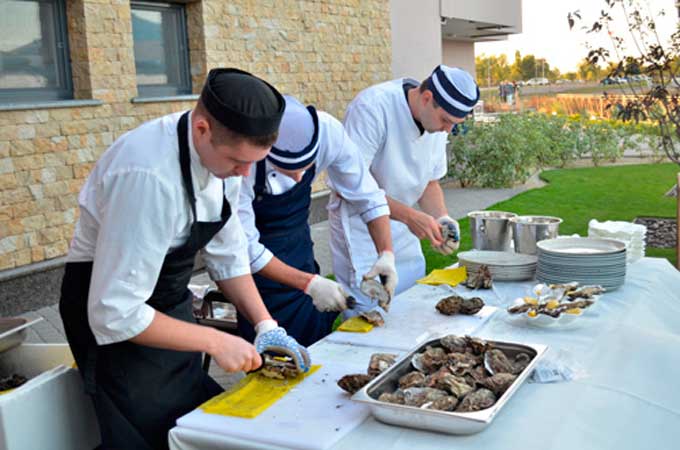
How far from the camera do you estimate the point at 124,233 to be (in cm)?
163

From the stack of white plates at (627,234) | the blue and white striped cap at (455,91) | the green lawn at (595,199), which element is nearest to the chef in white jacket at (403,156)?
the blue and white striped cap at (455,91)

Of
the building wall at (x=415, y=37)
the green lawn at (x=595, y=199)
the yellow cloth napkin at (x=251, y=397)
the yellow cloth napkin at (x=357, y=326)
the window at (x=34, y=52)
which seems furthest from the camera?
the building wall at (x=415, y=37)

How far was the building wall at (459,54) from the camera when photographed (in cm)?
1969

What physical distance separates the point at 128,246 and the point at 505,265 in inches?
67.6

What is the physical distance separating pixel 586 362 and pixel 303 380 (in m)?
0.80

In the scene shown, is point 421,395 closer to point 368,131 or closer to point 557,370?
point 557,370

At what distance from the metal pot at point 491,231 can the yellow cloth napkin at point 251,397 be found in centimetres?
149

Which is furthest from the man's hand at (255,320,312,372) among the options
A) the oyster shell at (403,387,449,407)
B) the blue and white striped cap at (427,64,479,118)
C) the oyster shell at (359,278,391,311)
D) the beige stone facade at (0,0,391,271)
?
the beige stone facade at (0,0,391,271)

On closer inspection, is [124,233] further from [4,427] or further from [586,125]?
[586,125]

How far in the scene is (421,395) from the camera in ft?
5.52

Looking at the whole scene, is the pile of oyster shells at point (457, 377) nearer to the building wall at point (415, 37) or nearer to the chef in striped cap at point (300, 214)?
the chef in striped cap at point (300, 214)

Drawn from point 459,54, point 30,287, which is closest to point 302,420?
point 30,287

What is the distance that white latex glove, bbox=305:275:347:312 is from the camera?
245 centimetres

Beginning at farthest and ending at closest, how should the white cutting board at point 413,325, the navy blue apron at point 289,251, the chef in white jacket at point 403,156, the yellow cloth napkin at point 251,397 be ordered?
the chef in white jacket at point 403,156
the navy blue apron at point 289,251
the white cutting board at point 413,325
the yellow cloth napkin at point 251,397
